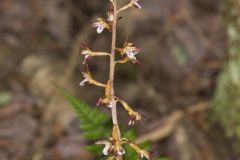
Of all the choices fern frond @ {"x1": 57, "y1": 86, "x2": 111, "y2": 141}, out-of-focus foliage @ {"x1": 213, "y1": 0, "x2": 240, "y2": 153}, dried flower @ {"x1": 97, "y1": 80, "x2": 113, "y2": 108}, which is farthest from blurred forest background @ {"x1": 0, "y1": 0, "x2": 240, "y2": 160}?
dried flower @ {"x1": 97, "y1": 80, "x2": 113, "y2": 108}

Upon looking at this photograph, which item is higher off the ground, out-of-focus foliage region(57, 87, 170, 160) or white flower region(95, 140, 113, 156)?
out-of-focus foliage region(57, 87, 170, 160)

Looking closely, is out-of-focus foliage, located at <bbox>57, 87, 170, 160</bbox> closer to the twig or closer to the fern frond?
the fern frond

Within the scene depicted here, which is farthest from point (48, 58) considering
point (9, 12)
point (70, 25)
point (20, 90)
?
point (9, 12)

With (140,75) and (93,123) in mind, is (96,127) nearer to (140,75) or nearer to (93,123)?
(93,123)

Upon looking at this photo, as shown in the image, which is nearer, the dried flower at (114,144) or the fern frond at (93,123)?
the dried flower at (114,144)

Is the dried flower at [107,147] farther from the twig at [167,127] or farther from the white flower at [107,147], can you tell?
the twig at [167,127]

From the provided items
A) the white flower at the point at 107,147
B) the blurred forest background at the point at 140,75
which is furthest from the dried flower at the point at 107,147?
the blurred forest background at the point at 140,75

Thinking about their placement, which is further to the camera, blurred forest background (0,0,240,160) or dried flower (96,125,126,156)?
blurred forest background (0,0,240,160)

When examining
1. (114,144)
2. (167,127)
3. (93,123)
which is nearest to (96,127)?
(93,123)
